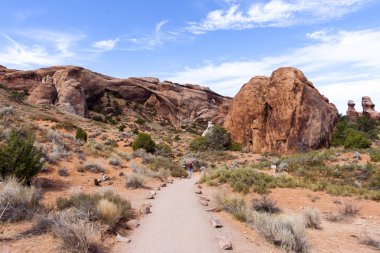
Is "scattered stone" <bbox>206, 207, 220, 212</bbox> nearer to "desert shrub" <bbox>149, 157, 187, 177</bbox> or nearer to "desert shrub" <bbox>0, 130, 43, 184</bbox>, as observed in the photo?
"desert shrub" <bbox>0, 130, 43, 184</bbox>

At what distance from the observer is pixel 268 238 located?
7.36 metres

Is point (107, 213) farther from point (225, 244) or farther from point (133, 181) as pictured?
point (133, 181)

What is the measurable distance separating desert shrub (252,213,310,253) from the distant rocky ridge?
8271 cm

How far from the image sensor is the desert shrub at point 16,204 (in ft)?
23.7

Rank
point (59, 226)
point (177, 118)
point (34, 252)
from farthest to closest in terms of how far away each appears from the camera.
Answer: point (177, 118), point (59, 226), point (34, 252)

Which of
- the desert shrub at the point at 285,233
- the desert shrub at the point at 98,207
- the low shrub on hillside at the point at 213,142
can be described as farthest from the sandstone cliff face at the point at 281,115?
the desert shrub at the point at 98,207

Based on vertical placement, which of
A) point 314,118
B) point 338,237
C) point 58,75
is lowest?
point 338,237

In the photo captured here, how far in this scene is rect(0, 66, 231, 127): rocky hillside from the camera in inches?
2019

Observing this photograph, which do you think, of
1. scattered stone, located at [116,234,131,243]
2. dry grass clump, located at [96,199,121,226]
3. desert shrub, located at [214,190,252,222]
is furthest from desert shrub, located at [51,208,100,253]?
desert shrub, located at [214,190,252,222]

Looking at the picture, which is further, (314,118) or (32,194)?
(314,118)

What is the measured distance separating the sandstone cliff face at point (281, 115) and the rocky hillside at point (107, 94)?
1898cm

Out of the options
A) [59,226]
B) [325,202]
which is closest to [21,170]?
[59,226]

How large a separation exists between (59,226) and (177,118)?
195 feet

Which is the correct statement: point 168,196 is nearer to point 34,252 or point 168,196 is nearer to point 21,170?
point 21,170
